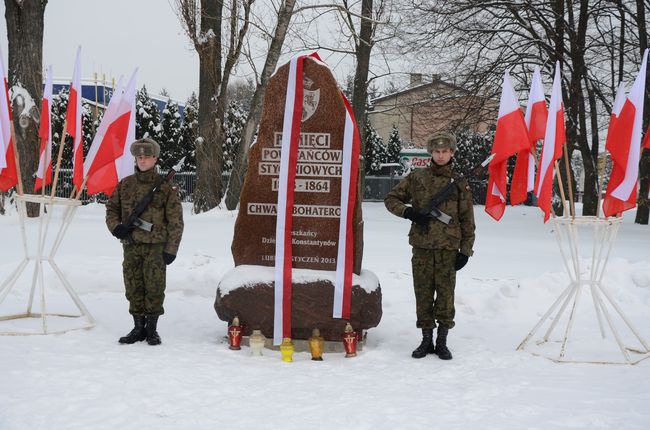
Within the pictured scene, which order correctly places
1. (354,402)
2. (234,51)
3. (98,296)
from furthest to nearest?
(234,51), (98,296), (354,402)

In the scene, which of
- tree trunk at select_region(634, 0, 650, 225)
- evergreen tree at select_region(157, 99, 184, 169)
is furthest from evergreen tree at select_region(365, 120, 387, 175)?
tree trunk at select_region(634, 0, 650, 225)

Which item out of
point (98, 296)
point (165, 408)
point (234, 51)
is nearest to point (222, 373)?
point (165, 408)

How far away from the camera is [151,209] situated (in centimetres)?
529

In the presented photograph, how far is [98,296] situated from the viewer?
719 centimetres

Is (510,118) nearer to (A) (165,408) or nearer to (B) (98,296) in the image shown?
(A) (165,408)

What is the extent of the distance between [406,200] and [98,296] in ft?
12.7

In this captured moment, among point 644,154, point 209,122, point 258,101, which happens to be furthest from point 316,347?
point 644,154

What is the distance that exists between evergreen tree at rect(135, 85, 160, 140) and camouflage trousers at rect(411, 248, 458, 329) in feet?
78.2

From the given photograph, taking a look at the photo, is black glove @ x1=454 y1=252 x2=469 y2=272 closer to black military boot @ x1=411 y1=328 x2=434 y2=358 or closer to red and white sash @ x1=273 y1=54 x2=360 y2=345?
black military boot @ x1=411 y1=328 x2=434 y2=358

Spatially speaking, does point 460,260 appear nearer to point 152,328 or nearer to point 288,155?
point 288,155

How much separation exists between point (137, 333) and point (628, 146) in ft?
13.8

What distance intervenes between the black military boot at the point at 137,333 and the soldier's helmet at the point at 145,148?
53.7 inches

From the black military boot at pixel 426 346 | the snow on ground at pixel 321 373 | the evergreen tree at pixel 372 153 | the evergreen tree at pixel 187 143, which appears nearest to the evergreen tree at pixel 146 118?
the evergreen tree at pixel 187 143

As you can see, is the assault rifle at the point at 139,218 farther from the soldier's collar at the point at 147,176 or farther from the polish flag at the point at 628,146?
the polish flag at the point at 628,146
